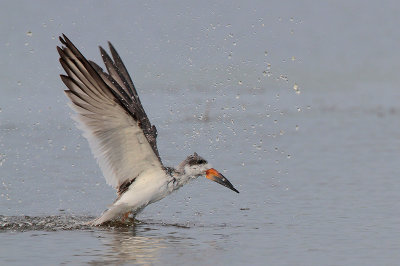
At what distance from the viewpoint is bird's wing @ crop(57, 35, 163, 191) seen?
31.7 feet

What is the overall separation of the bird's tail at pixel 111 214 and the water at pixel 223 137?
7.9 inches

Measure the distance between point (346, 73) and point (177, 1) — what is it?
4619 millimetres

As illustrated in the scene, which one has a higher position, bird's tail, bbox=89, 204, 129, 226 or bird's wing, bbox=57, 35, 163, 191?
bird's wing, bbox=57, 35, 163, 191

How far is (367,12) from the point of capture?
24.2m

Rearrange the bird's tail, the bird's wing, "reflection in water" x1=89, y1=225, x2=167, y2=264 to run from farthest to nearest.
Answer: the bird's tail < the bird's wing < "reflection in water" x1=89, y1=225, x2=167, y2=264

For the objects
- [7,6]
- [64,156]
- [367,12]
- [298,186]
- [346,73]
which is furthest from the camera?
[367,12]

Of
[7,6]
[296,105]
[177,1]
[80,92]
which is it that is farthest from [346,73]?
[80,92]

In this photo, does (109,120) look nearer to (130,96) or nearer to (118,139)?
(118,139)

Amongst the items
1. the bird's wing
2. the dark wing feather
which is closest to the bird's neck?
the bird's wing

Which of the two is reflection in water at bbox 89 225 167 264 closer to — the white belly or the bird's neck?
the white belly

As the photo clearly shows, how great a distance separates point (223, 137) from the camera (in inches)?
603

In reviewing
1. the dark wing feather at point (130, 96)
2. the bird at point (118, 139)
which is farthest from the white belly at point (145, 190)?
the dark wing feather at point (130, 96)

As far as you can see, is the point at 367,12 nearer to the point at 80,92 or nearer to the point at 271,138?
the point at 271,138

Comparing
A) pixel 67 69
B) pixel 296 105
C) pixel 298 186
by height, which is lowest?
pixel 298 186
